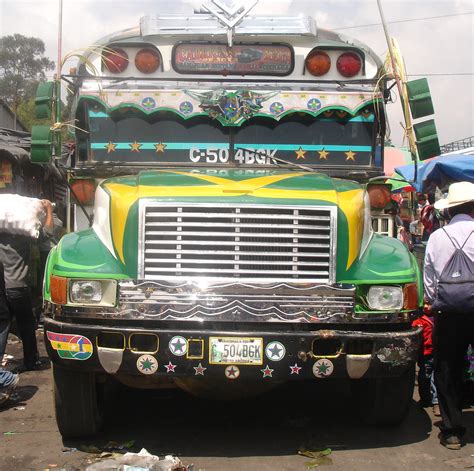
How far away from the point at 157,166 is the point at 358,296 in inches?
82.1

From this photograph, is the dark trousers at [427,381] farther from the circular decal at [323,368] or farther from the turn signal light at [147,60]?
the turn signal light at [147,60]

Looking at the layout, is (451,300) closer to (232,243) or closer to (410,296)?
(410,296)

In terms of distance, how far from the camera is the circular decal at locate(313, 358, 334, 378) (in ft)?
13.5

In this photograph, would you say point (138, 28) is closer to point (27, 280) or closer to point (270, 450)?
point (27, 280)

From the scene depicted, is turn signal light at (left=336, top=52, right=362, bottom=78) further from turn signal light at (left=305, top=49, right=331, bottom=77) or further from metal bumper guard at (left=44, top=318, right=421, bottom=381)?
metal bumper guard at (left=44, top=318, right=421, bottom=381)

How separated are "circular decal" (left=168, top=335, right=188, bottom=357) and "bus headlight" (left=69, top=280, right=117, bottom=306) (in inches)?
16.9

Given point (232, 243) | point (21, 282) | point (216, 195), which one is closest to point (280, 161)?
point (216, 195)

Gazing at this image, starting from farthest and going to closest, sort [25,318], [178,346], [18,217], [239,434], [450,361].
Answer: [25,318] → [18,217] → [239,434] → [450,361] → [178,346]

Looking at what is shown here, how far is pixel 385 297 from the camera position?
4199 mm

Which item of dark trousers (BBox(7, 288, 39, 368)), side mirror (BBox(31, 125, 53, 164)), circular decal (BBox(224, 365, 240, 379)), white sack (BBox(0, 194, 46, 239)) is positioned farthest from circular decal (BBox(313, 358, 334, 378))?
dark trousers (BBox(7, 288, 39, 368))

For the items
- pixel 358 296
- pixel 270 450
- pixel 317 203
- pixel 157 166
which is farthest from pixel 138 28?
pixel 270 450

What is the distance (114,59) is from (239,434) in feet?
10.2

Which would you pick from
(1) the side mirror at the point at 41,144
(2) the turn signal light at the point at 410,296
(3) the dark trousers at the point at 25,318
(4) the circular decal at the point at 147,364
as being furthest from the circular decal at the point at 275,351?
(3) the dark trousers at the point at 25,318

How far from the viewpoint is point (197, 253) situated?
4.18 m
